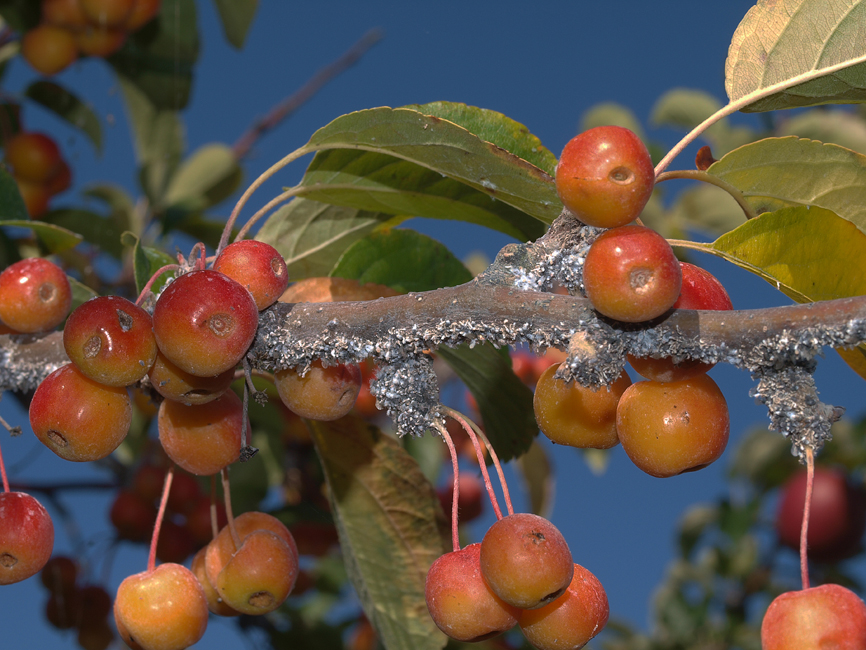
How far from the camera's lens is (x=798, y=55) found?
1.15 metres

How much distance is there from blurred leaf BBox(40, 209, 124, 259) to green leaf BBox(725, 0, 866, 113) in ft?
7.05

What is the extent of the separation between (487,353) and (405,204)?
344 millimetres

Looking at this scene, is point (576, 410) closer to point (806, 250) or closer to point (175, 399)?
point (806, 250)

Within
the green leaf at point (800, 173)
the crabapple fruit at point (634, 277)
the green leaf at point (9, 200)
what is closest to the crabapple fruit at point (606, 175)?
the crabapple fruit at point (634, 277)

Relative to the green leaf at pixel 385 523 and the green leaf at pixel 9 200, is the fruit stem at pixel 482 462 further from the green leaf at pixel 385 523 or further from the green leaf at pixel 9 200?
the green leaf at pixel 9 200

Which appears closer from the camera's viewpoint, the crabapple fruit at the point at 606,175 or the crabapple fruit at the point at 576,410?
the crabapple fruit at the point at 606,175

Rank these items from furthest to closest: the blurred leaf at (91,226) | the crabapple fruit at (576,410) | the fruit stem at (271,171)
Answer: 1. the blurred leaf at (91,226)
2. the fruit stem at (271,171)
3. the crabapple fruit at (576,410)

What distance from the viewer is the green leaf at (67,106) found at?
9.11 feet

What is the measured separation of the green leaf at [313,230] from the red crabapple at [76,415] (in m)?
0.68

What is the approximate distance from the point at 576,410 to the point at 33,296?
1.01 meters

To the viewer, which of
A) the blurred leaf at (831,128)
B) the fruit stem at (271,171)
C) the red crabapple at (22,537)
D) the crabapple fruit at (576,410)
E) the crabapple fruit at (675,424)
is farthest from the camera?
the blurred leaf at (831,128)

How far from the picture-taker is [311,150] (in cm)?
129

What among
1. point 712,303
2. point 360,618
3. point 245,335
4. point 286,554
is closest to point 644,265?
point 712,303

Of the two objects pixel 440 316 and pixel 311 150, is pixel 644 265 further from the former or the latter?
pixel 311 150
